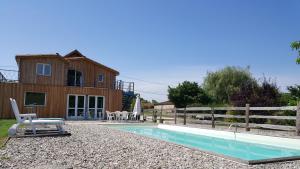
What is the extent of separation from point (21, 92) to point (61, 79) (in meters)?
4.40

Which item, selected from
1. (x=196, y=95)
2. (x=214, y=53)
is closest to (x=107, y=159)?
(x=214, y=53)

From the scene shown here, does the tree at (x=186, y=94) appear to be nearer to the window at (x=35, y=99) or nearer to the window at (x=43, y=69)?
the window at (x=43, y=69)

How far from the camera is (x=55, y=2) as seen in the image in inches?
571

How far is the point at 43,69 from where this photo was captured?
2427cm

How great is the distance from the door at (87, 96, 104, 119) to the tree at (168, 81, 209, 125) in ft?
50.4

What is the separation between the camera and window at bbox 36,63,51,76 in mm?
24016

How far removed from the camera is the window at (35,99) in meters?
21.5

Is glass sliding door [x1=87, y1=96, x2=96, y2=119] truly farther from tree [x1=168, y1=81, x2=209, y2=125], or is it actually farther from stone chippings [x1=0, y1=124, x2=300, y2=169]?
stone chippings [x1=0, y1=124, x2=300, y2=169]

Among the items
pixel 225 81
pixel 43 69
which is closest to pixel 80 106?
pixel 43 69

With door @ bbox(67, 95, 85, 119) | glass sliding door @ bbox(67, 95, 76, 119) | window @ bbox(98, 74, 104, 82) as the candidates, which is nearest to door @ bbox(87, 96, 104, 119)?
door @ bbox(67, 95, 85, 119)

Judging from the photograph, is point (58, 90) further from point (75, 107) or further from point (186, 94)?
point (186, 94)

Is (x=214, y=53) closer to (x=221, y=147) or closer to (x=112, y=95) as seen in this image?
(x=112, y=95)

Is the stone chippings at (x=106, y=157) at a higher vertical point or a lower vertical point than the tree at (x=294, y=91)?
lower

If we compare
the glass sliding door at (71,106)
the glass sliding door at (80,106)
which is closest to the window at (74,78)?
the glass sliding door at (80,106)
